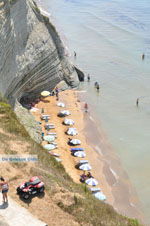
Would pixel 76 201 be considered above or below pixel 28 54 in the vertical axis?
below

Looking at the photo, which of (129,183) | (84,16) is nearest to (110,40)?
(84,16)

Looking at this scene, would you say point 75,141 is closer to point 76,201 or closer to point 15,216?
point 76,201

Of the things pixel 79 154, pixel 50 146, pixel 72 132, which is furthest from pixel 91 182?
pixel 72 132

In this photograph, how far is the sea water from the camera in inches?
1294

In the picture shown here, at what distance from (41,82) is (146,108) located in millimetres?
13023

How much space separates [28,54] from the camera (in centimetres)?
3575

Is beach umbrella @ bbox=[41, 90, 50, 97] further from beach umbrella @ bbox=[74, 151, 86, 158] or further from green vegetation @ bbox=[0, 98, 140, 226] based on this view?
green vegetation @ bbox=[0, 98, 140, 226]

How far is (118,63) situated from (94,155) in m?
27.8

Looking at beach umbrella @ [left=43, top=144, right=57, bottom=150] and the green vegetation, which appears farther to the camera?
beach umbrella @ [left=43, top=144, right=57, bottom=150]

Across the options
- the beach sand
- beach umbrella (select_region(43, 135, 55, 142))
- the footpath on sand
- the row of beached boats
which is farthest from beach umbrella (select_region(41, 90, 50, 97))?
the footpath on sand

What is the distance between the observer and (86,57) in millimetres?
58094

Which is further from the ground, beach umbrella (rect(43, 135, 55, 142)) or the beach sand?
beach umbrella (rect(43, 135, 55, 142))

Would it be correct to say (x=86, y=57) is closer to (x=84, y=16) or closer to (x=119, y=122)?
(x=119, y=122)

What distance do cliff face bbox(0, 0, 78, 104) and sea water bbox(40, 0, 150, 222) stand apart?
5.41 meters
